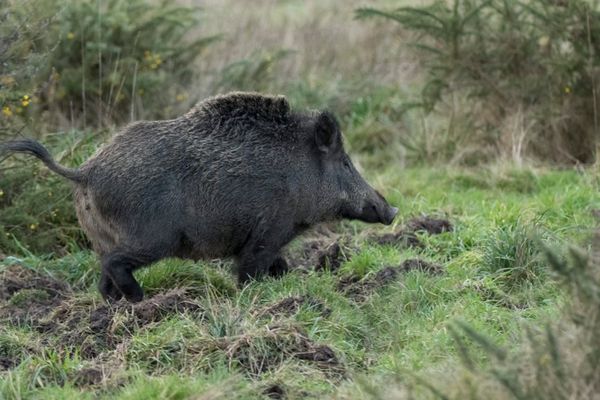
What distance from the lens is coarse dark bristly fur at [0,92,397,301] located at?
7027 millimetres

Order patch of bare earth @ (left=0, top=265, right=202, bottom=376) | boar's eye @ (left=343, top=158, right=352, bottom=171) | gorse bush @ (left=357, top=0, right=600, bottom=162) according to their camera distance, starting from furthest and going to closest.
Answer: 1. gorse bush @ (left=357, top=0, right=600, bottom=162)
2. boar's eye @ (left=343, top=158, right=352, bottom=171)
3. patch of bare earth @ (left=0, top=265, right=202, bottom=376)

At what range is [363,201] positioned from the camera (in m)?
8.05

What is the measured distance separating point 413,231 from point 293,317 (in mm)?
2568

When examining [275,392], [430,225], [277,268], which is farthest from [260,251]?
[275,392]

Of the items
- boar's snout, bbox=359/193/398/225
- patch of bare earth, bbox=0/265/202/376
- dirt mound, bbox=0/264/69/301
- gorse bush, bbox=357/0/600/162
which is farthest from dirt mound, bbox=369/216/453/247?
dirt mound, bbox=0/264/69/301

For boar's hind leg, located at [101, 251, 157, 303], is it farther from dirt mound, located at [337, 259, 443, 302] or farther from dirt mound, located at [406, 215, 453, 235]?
dirt mound, located at [406, 215, 453, 235]

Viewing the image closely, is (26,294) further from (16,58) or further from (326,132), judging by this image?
(16,58)

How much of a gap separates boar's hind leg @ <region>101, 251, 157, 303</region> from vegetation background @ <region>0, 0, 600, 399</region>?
0.65ft

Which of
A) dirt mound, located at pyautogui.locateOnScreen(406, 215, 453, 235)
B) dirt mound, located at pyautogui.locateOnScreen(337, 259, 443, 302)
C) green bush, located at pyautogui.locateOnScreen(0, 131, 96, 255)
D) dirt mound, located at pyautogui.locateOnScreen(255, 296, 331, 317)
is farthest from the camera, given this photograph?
dirt mound, located at pyautogui.locateOnScreen(406, 215, 453, 235)

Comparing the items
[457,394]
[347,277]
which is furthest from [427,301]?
[457,394]

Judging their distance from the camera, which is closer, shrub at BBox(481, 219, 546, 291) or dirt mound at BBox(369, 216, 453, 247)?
shrub at BBox(481, 219, 546, 291)

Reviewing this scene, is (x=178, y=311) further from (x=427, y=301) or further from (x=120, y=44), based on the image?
(x=120, y=44)

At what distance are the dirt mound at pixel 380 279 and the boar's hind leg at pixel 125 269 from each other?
1403mm

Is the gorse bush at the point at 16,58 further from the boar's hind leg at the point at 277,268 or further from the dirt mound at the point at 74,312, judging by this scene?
the boar's hind leg at the point at 277,268
